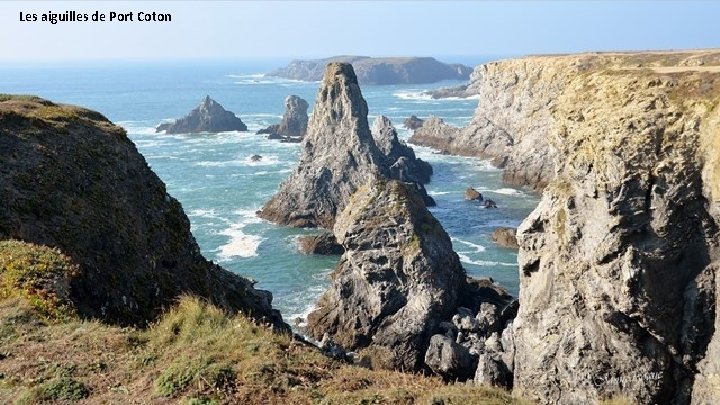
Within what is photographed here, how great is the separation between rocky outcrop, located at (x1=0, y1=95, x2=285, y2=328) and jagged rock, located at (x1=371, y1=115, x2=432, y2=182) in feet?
190

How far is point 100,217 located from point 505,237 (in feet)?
145

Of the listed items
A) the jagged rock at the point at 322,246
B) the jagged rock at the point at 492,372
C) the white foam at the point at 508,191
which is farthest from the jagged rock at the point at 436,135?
the jagged rock at the point at 492,372

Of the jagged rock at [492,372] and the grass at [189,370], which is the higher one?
the grass at [189,370]

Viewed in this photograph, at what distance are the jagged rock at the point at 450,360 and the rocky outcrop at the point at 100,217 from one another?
10.7 m

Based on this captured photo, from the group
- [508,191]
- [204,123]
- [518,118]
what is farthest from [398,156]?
[204,123]

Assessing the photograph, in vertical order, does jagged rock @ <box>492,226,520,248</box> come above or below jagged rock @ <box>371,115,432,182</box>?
below

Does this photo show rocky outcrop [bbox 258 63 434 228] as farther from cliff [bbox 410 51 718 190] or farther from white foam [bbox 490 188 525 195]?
cliff [bbox 410 51 718 190]

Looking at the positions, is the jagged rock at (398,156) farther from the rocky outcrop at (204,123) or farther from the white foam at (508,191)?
the rocky outcrop at (204,123)

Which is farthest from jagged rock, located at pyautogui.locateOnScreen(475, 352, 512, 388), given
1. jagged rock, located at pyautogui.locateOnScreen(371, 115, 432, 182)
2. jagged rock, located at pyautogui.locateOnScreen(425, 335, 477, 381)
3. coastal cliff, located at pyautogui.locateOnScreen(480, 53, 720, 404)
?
jagged rock, located at pyautogui.locateOnScreen(371, 115, 432, 182)

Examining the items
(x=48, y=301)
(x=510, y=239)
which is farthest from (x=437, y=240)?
(x=48, y=301)

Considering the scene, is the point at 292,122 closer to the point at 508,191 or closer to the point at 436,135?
the point at 436,135

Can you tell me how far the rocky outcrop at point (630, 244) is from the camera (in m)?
23.8

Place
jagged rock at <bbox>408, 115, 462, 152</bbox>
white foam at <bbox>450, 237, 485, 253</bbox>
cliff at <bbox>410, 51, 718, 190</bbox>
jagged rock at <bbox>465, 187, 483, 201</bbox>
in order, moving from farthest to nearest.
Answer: jagged rock at <bbox>408, 115, 462, 152</bbox>, cliff at <bbox>410, 51, 718, 190</bbox>, jagged rock at <bbox>465, 187, 483, 201</bbox>, white foam at <bbox>450, 237, 485, 253</bbox>

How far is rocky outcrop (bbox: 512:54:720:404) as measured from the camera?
23.8 meters
